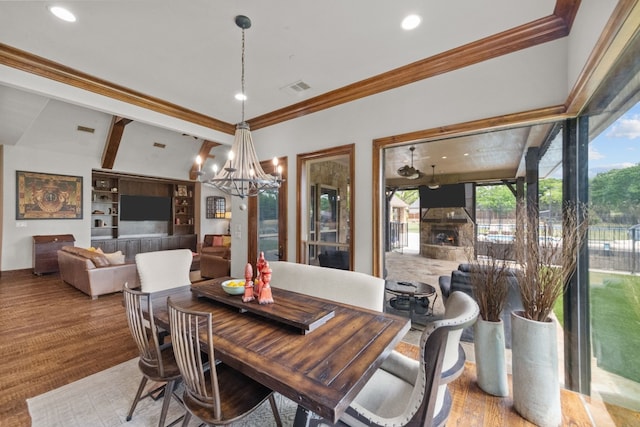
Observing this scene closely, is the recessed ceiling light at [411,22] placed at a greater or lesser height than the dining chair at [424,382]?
greater

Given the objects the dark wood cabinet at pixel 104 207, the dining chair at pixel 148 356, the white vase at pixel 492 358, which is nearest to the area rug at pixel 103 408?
the dining chair at pixel 148 356

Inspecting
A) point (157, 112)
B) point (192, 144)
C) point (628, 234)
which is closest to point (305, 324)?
point (628, 234)

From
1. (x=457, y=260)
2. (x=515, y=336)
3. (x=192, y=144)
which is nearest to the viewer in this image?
(x=515, y=336)

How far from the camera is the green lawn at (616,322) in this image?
150 centimetres

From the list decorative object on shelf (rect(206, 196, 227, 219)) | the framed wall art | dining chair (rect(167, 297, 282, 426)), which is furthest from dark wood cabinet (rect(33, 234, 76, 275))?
dining chair (rect(167, 297, 282, 426))

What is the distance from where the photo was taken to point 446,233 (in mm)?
3229

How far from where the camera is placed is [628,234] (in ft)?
5.08

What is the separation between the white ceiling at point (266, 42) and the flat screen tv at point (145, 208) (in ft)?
20.6

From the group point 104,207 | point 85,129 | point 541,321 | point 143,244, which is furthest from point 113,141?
point 541,321

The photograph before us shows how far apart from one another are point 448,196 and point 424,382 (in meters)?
2.49

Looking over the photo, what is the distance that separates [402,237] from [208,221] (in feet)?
27.6

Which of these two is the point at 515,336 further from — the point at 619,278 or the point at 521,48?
the point at 521,48

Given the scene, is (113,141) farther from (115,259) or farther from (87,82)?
(87,82)

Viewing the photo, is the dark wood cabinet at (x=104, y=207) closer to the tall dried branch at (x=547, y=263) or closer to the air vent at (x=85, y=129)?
the air vent at (x=85, y=129)
